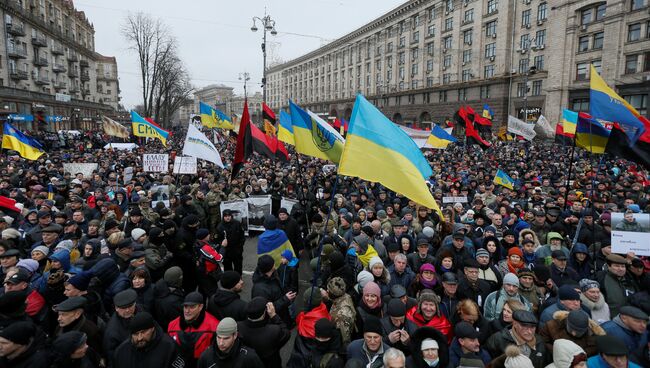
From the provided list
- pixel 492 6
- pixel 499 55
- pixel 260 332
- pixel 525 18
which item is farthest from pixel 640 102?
pixel 260 332

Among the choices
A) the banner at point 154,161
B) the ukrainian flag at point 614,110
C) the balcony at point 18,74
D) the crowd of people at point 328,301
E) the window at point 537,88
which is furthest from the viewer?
the balcony at point 18,74

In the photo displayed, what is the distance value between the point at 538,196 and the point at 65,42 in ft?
222

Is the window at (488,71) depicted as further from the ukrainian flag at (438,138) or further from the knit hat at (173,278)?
the knit hat at (173,278)

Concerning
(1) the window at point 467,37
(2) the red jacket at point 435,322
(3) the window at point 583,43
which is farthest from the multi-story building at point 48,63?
(3) the window at point 583,43

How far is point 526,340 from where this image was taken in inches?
126

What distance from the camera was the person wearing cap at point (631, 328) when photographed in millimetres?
3285

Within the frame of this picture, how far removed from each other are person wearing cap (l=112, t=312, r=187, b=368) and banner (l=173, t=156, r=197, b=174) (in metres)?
8.22

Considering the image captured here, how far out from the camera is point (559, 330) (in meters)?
3.37

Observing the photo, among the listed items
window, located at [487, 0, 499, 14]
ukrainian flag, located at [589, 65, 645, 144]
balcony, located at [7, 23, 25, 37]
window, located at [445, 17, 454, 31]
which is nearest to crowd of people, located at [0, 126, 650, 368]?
ukrainian flag, located at [589, 65, 645, 144]

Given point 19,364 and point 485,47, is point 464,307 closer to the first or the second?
point 19,364

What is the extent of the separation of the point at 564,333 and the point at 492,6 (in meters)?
47.5

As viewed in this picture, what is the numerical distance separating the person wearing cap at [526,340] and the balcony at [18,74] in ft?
175

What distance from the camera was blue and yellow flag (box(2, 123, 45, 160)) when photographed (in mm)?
11719

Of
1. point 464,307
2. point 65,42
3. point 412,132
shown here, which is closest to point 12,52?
point 65,42
